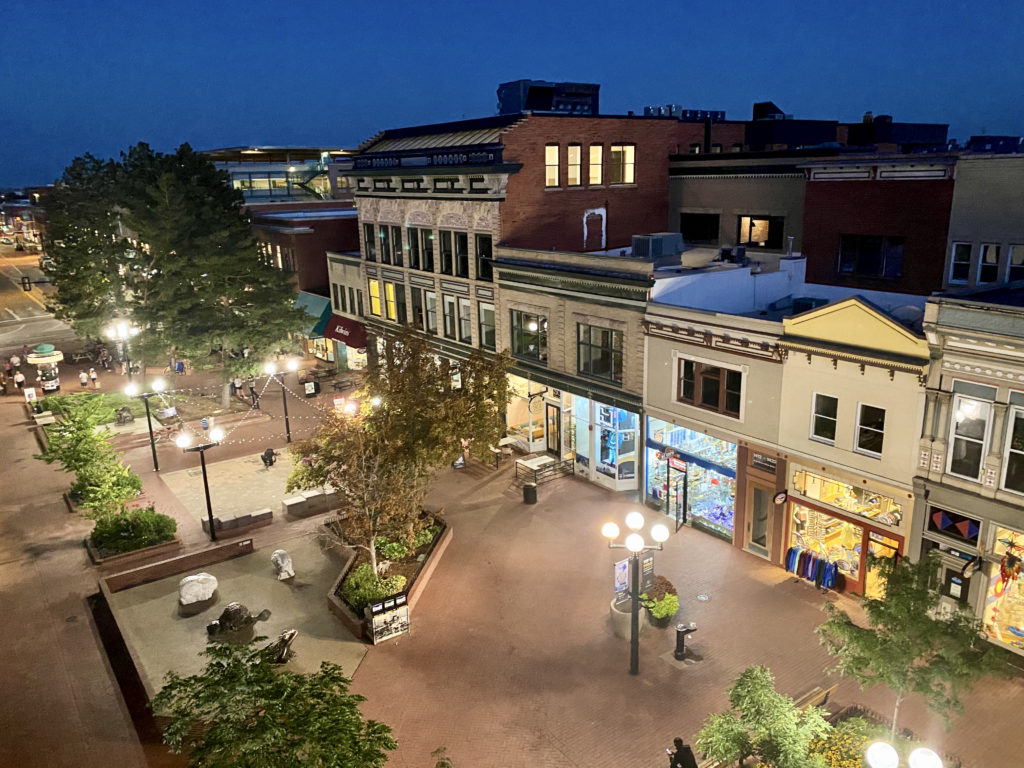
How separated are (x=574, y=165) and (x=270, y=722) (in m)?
29.8

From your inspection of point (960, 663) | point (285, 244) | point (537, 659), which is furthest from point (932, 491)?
point (285, 244)

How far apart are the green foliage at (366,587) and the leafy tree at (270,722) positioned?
9.53 m

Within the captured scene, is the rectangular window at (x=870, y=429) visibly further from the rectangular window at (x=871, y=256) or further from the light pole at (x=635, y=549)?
the rectangular window at (x=871, y=256)

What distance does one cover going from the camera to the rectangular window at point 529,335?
104 ft

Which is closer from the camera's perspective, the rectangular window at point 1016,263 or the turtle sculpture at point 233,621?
the turtle sculpture at point 233,621

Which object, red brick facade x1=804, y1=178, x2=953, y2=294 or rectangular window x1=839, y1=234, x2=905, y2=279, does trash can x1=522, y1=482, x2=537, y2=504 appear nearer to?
red brick facade x1=804, y1=178, x2=953, y2=294

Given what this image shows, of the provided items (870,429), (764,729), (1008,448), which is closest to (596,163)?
(870,429)

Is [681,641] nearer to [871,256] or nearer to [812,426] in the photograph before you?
[812,426]

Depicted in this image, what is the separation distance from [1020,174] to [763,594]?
16858 millimetres

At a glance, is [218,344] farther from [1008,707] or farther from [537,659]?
[1008,707]

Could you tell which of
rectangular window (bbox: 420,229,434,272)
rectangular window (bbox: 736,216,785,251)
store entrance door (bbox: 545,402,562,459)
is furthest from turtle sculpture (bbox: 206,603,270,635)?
rectangular window (bbox: 736,216,785,251)

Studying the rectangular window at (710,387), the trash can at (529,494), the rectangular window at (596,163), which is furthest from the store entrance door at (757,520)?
the rectangular window at (596,163)

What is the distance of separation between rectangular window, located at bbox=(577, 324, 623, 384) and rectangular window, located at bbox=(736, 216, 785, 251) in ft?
39.9

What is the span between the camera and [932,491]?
62.1 ft
